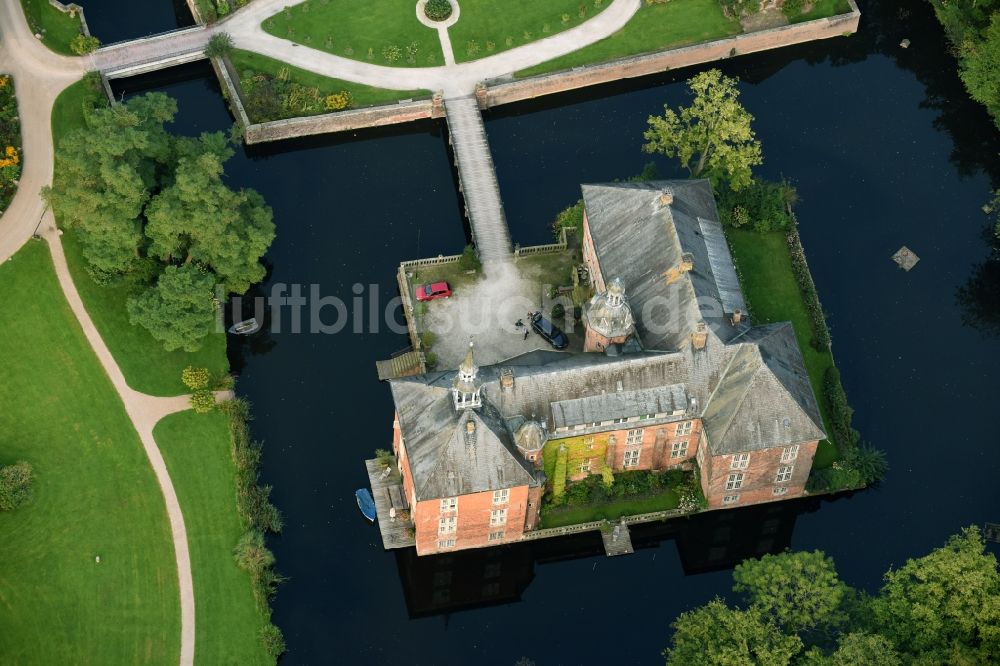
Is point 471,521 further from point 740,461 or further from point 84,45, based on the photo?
point 84,45

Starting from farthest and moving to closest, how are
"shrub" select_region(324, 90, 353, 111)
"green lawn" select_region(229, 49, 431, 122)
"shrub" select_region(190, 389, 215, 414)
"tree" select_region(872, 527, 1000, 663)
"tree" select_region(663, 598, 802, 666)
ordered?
"green lawn" select_region(229, 49, 431, 122)
"shrub" select_region(324, 90, 353, 111)
"shrub" select_region(190, 389, 215, 414)
"tree" select_region(663, 598, 802, 666)
"tree" select_region(872, 527, 1000, 663)

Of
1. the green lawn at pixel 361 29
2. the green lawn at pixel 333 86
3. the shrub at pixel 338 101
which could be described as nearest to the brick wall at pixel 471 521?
the shrub at pixel 338 101

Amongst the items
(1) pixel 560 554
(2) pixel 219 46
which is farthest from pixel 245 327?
(1) pixel 560 554

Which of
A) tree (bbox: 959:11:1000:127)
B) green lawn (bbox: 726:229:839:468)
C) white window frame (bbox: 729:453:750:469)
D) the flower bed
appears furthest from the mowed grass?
tree (bbox: 959:11:1000:127)

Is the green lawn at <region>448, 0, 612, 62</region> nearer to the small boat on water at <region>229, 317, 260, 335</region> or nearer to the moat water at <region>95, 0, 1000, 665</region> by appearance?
the moat water at <region>95, 0, 1000, 665</region>

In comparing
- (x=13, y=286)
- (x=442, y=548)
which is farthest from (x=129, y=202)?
(x=442, y=548)
